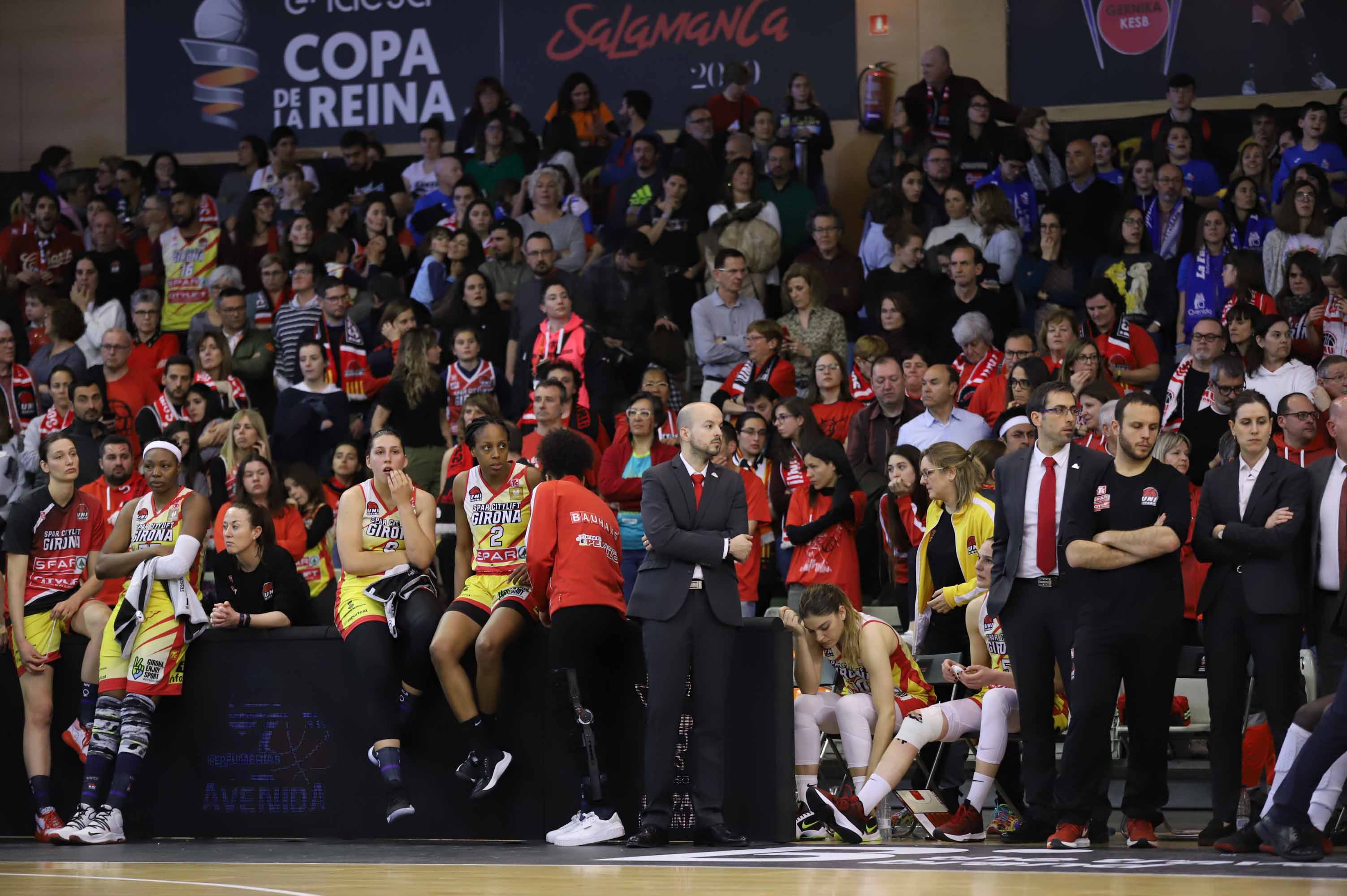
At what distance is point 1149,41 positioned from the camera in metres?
15.1

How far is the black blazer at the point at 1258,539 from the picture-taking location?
273 inches

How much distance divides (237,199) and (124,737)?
9.02 meters

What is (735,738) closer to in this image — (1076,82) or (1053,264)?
(1053,264)

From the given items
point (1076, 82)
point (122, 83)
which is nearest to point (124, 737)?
point (1076, 82)

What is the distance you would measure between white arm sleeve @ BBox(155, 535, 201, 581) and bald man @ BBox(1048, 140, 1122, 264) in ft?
23.2

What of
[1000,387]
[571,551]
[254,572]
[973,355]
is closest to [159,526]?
[254,572]

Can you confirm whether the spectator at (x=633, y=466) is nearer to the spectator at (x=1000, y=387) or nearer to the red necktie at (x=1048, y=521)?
the spectator at (x=1000, y=387)

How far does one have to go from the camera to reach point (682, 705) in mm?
7383

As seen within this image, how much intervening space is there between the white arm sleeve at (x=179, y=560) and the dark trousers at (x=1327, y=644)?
212 inches

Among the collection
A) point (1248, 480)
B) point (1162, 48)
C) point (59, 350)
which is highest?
point (1162, 48)

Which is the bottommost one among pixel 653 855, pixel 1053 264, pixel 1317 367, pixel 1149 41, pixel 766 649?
pixel 653 855

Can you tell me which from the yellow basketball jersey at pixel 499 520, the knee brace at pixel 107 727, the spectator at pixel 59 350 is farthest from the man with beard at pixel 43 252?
the yellow basketball jersey at pixel 499 520

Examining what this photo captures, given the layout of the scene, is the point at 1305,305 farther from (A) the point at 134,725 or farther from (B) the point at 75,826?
(B) the point at 75,826

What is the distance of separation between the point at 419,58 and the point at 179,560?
997cm
